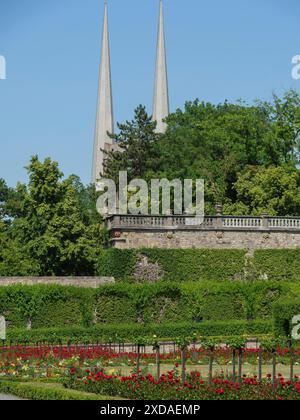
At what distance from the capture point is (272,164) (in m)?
66.4

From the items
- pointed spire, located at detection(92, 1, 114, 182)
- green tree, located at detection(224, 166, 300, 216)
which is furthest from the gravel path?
pointed spire, located at detection(92, 1, 114, 182)

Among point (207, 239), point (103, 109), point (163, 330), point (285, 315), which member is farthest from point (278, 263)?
point (103, 109)

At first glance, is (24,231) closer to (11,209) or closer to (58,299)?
(58,299)

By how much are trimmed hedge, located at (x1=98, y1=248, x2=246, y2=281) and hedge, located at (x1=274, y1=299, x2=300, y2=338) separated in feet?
34.6

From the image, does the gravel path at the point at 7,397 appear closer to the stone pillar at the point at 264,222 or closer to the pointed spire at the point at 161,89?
the stone pillar at the point at 264,222

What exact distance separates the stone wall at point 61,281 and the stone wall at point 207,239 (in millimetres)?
2381

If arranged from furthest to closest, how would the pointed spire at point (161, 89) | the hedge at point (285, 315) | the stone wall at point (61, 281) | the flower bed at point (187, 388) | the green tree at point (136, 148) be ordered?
1. the pointed spire at point (161, 89)
2. the green tree at point (136, 148)
3. the stone wall at point (61, 281)
4. the hedge at point (285, 315)
5. the flower bed at point (187, 388)

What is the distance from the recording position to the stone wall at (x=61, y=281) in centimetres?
4969

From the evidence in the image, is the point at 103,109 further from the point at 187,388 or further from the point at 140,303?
the point at 187,388

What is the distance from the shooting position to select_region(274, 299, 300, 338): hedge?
138ft

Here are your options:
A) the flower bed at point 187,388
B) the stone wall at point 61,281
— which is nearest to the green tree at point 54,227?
the stone wall at point 61,281

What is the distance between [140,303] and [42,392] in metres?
25.4
